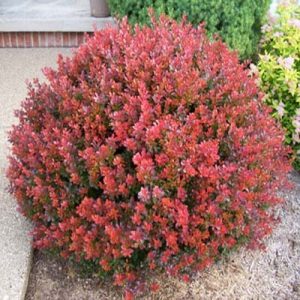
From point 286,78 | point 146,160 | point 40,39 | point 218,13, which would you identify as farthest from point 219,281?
point 40,39

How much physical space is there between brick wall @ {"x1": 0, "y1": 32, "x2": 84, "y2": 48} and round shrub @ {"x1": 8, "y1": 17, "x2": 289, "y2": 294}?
258 cm

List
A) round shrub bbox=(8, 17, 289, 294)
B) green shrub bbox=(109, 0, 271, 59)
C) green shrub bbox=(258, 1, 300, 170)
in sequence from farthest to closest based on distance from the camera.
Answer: green shrub bbox=(109, 0, 271, 59)
green shrub bbox=(258, 1, 300, 170)
round shrub bbox=(8, 17, 289, 294)

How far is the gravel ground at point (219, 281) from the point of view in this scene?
2.56m

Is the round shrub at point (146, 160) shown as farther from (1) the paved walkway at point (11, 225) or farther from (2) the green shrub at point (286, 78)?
(2) the green shrub at point (286, 78)

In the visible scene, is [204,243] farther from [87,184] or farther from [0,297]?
[0,297]

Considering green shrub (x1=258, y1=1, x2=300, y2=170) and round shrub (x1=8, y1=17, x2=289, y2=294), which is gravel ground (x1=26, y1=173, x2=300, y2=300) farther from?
green shrub (x1=258, y1=1, x2=300, y2=170)

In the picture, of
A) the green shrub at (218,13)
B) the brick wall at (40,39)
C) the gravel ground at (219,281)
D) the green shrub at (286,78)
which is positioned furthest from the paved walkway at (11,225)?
the green shrub at (286,78)

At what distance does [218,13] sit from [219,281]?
2.05 metres

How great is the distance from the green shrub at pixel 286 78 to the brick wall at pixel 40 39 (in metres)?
2.20

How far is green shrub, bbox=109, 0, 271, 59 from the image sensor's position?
3.76 metres

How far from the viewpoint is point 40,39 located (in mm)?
5215

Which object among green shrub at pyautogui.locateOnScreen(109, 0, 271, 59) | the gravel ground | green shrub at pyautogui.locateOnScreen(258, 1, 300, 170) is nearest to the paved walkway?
the gravel ground

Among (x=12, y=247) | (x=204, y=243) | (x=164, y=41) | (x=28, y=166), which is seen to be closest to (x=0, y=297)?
(x=12, y=247)

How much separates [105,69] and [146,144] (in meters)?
0.52
